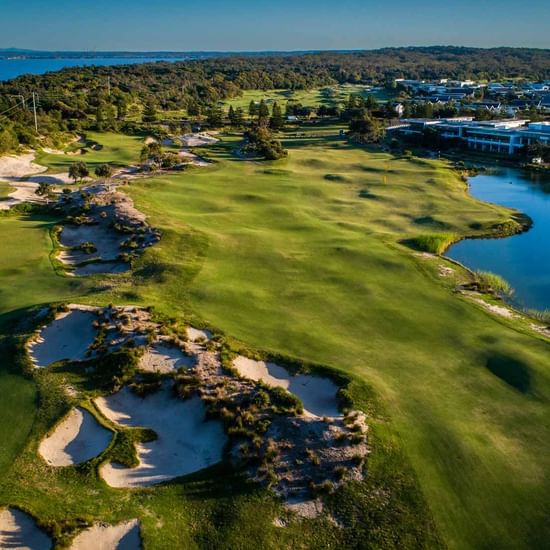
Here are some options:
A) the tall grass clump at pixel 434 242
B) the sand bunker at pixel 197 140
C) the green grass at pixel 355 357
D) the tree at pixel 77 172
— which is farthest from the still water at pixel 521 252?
the sand bunker at pixel 197 140

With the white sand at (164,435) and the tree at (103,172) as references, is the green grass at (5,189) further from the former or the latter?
the white sand at (164,435)

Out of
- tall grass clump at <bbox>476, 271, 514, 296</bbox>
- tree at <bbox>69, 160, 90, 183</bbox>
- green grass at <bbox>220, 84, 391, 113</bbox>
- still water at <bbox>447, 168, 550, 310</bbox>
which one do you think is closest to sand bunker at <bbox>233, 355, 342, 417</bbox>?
tall grass clump at <bbox>476, 271, 514, 296</bbox>

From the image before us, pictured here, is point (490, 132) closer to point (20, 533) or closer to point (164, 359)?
point (164, 359)

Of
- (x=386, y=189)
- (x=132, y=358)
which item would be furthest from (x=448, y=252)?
(x=132, y=358)

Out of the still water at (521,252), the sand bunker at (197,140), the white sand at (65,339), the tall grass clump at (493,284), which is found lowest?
the still water at (521,252)

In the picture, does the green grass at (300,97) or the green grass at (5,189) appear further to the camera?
the green grass at (300,97)

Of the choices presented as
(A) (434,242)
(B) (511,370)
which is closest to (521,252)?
(A) (434,242)
